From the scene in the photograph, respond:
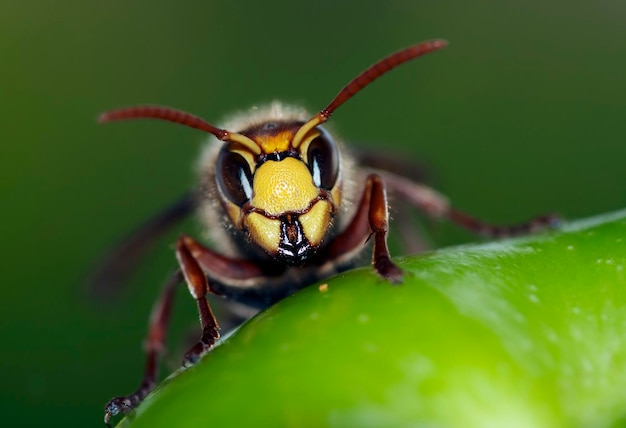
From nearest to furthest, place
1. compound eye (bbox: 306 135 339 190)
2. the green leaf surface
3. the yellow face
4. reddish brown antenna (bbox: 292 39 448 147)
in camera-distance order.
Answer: the green leaf surface → reddish brown antenna (bbox: 292 39 448 147) → the yellow face → compound eye (bbox: 306 135 339 190)

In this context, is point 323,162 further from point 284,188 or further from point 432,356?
point 432,356

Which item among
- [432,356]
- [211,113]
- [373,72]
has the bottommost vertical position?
[211,113]

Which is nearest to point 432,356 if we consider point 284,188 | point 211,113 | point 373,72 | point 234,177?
point 284,188

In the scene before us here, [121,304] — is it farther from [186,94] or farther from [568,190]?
[568,190]

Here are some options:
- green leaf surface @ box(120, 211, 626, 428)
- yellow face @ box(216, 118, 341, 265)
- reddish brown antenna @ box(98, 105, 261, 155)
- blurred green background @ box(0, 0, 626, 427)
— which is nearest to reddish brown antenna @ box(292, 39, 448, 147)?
yellow face @ box(216, 118, 341, 265)

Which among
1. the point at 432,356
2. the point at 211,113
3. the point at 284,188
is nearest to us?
the point at 432,356

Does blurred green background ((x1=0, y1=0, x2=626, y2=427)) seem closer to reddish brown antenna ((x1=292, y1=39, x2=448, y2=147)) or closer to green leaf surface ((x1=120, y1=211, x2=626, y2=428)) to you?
Result: reddish brown antenna ((x1=292, y1=39, x2=448, y2=147))

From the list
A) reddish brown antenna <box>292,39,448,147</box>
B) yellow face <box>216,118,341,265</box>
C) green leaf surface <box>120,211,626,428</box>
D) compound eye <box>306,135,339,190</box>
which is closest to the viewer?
green leaf surface <box>120,211,626,428</box>
